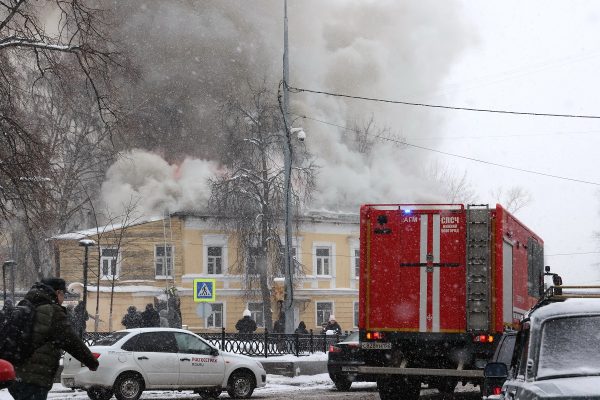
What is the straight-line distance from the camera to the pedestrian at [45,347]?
7.41m

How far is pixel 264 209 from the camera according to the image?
46.3 metres

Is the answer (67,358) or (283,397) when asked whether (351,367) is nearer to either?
(283,397)

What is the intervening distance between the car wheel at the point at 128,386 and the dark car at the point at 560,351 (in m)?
11.9

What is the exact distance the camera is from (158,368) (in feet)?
59.6

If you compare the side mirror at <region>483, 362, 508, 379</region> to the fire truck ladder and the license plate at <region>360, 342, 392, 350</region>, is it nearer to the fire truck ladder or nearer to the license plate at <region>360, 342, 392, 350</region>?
the fire truck ladder

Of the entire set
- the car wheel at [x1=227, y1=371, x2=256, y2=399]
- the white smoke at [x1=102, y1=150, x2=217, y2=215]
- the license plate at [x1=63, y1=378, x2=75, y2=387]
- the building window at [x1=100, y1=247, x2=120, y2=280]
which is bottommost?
the car wheel at [x1=227, y1=371, x2=256, y2=399]

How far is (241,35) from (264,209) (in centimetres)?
2665

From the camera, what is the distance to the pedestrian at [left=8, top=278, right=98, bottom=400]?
741cm

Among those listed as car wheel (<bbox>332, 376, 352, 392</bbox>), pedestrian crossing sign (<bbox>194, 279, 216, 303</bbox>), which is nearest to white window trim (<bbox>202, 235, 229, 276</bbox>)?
pedestrian crossing sign (<bbox>194, 279, 216, 303</bbox>)

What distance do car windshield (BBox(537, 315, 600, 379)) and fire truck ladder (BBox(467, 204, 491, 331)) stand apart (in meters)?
8.62

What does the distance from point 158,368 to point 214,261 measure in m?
34.1

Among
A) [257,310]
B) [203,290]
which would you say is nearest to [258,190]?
[257,310]

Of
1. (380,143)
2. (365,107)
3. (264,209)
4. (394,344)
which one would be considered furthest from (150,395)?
(365,107)

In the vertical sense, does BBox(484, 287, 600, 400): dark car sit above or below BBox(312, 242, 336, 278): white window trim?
below
